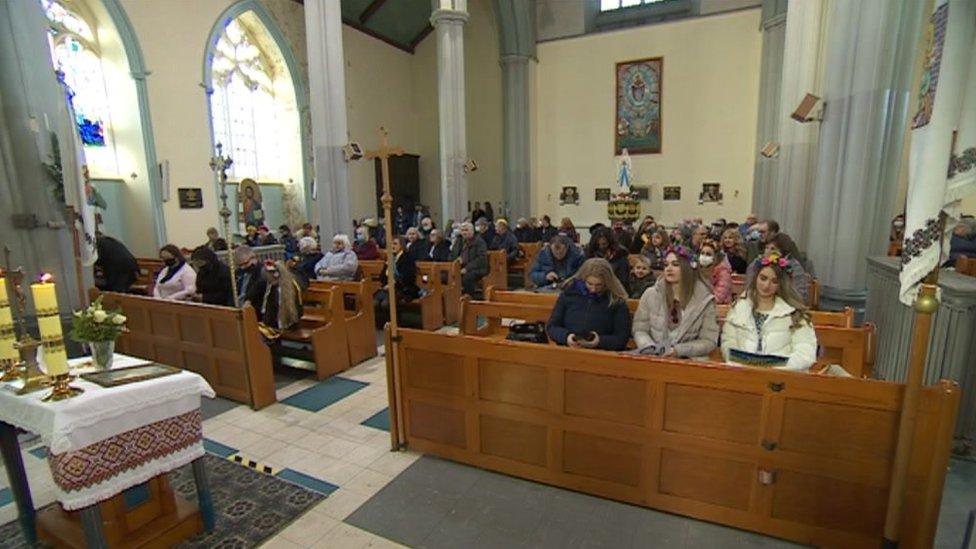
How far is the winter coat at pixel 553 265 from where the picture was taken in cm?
584

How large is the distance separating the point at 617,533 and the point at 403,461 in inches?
55.9

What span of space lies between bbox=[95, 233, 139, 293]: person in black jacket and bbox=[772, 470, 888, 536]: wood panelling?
23.1 feet

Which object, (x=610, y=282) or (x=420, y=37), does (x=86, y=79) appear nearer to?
(x=420, y=37)

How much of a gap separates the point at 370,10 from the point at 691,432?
601 inches

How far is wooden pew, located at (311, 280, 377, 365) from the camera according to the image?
512 centimetres

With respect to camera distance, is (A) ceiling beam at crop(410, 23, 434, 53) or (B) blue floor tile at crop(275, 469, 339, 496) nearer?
(B) blue floor tile at crop(275, 469, 339, 496)

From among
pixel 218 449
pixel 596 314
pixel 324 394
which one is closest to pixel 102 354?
pixel 218 449

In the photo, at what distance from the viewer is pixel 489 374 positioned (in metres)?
2.97

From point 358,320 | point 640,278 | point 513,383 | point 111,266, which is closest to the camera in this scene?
point 513,383

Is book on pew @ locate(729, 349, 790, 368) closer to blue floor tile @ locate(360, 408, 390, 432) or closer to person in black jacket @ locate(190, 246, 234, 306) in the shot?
blue floor tile @ locate(360, 408, 390, 432)

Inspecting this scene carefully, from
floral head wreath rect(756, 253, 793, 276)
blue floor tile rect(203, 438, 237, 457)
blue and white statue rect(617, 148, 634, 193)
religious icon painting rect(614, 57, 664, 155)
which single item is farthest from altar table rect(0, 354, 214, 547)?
religious icon painting rect(614, 57, 664, 155)

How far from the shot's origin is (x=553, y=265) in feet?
19.4

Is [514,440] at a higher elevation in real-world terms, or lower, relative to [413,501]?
higher

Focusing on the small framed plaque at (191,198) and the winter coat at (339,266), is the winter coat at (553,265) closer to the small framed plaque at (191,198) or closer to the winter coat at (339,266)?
the winter coat at (339,266)
